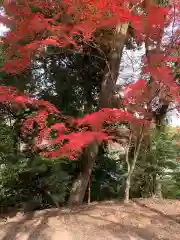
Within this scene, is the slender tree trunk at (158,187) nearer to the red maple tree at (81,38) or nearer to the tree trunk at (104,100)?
the tree trunk at (104,100)

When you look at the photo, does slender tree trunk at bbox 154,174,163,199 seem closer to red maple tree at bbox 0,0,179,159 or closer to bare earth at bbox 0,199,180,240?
bare earth at bbox 0,199,180,240

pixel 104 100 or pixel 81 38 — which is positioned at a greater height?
pixel 81 38

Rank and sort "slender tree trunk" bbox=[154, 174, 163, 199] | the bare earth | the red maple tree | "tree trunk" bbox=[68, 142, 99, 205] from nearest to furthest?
the bare earth < the red maple tree < "tree trunk" bbox=[68, 142, 99, 205] < "slender tree trunk" bbox=[154, 174, 163, 199]

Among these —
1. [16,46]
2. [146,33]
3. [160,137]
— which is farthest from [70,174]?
[146,33]

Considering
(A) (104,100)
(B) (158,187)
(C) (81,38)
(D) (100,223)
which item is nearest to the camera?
(D) (100,223)

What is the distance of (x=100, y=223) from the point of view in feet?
17.3

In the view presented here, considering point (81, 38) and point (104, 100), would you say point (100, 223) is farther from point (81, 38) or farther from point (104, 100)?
point (81, 38)

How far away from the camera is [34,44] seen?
620 cm

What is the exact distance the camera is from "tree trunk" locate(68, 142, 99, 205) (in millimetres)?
7109

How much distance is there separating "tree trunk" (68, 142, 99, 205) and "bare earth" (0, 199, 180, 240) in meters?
0.60

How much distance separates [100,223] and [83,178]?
6.50 ft

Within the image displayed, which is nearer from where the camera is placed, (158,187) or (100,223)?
(100,223)

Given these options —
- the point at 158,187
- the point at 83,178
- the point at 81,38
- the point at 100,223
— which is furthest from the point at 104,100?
the point at 158,187

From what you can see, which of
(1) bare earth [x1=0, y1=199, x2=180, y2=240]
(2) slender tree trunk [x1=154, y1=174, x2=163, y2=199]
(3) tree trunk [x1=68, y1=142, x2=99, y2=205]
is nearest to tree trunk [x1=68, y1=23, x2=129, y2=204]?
(3) tree trunk [x1=68, y1=142, x2=99, y2=205]
